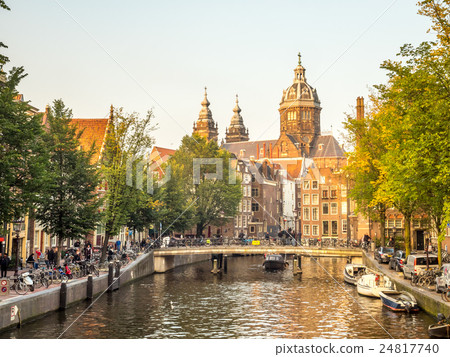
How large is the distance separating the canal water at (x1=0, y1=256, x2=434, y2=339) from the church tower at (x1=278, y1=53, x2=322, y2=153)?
129019 mm

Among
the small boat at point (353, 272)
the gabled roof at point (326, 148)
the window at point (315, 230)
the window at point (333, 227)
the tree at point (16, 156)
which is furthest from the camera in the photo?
the gabled roof at point (326, 148)

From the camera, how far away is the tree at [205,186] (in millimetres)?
77562

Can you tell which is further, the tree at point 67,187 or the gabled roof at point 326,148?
the gabled roof at point 326,148

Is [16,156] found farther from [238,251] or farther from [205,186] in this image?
[205,186]

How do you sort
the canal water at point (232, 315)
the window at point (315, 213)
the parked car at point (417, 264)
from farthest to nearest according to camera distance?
the window at point (315, 213) → the parked car at point (417, 264) → the canal water at point (232, 315)

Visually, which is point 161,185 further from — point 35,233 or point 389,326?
point 389,326

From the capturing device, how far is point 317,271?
210 feet

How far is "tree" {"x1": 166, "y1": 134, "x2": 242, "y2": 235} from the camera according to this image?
7756 cm

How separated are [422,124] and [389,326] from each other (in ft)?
33.4

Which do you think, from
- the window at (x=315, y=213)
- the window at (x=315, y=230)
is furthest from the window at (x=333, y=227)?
the window at (x=315, y=230)

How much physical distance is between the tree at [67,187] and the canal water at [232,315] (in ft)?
18.9

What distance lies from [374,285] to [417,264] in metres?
3.12

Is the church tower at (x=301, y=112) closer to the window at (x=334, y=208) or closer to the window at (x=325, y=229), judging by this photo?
the window at (x=325, y=229)

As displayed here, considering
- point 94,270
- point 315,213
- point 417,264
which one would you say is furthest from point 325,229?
point 94,270
